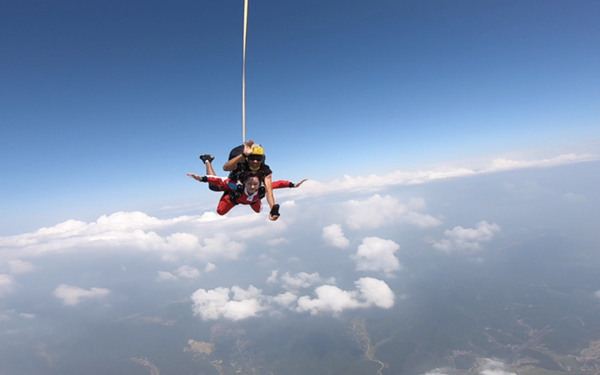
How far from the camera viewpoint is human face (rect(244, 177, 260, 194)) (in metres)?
4.50

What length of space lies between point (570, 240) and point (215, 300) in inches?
10841

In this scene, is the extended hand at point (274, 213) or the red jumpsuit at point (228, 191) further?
the red jumpsuit at point (228, 191)

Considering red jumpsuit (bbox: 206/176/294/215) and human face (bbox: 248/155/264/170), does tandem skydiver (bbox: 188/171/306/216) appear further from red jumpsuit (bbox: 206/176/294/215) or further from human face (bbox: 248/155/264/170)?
human face (bbox: 248/155/264/170)

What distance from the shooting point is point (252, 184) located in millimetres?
4516

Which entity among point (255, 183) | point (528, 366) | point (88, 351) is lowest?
point (88, 351)

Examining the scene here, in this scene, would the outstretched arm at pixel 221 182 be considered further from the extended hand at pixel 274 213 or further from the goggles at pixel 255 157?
the extended hand at pixel 274 213

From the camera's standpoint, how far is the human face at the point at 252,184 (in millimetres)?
4496

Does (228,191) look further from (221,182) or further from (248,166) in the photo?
(248,166)

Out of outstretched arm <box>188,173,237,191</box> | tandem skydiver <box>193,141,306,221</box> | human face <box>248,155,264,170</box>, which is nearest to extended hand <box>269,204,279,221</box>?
tandem skydiver <box>193,141,306,221</box>

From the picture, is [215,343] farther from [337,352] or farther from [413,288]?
[413,288]

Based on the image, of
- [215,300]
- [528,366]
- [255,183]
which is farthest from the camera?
[215,300]

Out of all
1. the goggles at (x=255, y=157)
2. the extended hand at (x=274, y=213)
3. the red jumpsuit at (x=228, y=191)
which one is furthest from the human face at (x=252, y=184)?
the extended hand at (x=274, y=213)

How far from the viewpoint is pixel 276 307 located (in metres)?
160

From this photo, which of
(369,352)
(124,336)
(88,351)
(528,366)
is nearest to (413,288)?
(369,352)
